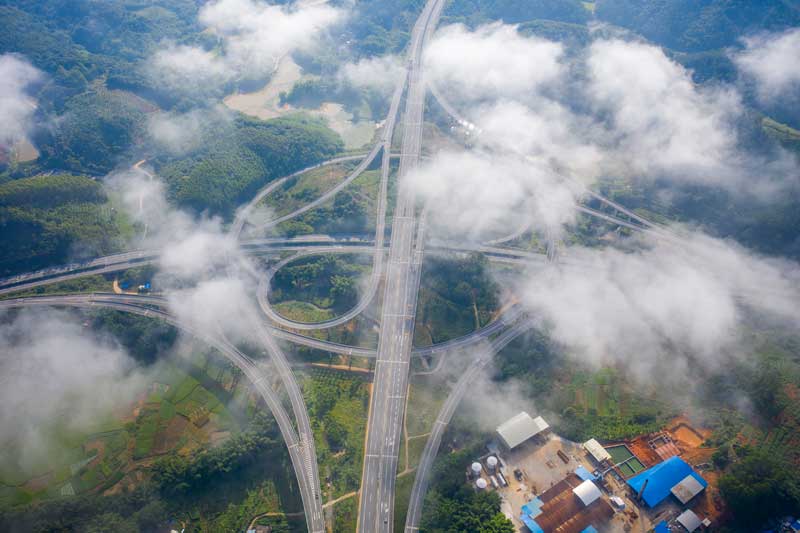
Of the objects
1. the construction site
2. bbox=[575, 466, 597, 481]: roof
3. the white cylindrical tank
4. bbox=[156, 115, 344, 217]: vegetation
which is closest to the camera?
the construction site

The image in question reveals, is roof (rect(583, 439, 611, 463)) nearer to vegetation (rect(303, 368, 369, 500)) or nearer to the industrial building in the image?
the industrial building

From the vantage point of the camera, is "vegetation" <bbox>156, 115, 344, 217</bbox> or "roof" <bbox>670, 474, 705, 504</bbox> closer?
"roof" <bbox>670, 474, 705, 504</bbox>

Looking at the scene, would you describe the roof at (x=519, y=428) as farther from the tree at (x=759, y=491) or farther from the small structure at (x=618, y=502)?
the tree at (x=759, y=491)

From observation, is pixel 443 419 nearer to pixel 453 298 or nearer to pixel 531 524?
pixel 531 524

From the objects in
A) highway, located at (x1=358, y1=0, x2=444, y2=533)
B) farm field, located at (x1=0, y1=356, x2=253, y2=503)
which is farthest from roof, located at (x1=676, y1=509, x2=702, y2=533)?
farm field, located at (x1=0, y1=356, x2=253, y2=503)

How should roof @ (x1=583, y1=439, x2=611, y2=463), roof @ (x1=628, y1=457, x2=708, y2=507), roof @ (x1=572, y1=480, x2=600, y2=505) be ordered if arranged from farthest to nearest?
roof @ (x1=583, y1=439, x2=611, y2=463) < roof @ (x1=628, y1=457, x2=708, y2=507) < roof @ (x1=572, y1=480, x2=600, y2=505)

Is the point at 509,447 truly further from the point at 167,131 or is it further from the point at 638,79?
the point at 167,131

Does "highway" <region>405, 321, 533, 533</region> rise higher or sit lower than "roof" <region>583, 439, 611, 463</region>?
higher

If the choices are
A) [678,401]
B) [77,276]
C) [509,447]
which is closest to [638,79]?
[678,401]
